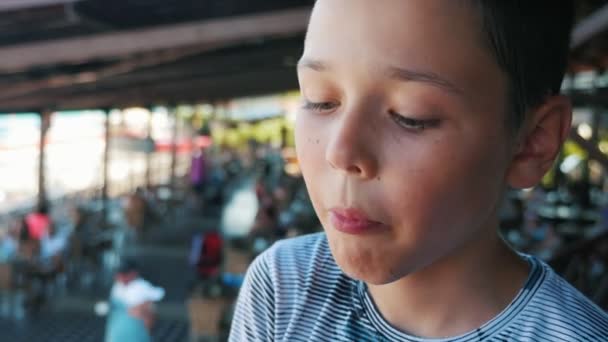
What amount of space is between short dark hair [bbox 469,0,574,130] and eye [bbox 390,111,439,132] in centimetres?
8

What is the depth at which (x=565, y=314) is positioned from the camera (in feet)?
1.85

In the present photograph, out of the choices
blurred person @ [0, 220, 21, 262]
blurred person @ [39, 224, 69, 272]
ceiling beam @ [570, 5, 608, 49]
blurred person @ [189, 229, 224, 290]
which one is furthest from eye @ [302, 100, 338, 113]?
blurred person @ [39, 224, 69, 272]

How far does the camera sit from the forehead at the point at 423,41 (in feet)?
1.60

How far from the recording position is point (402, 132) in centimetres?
49

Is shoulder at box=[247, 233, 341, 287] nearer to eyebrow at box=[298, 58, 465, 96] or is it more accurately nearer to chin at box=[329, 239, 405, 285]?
chin at box=[329, 239, 405, 285]

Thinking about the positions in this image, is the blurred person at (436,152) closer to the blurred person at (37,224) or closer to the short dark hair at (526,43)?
the short dark hair at (526,43)

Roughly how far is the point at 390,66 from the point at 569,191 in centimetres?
997

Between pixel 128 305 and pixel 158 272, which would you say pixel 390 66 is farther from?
pixel 158 272

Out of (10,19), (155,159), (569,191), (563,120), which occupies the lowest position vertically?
(155,159)

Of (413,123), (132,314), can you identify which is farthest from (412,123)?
(132,314)

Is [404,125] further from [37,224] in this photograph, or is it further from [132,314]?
[37,224]

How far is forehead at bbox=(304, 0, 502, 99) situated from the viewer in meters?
0.49

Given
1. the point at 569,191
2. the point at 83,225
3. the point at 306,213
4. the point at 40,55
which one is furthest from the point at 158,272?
the point at 569,191

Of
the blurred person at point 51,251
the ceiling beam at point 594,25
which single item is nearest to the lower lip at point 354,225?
the ceiling beam at point 594,25
